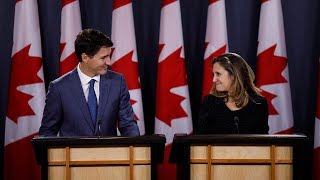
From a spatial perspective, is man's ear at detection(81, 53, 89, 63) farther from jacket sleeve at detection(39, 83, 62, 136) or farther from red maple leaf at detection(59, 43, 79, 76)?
red maple leaf at detection(59, 43, 79, 76)

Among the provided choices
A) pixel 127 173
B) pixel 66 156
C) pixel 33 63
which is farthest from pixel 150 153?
Answer: pixel 33 63

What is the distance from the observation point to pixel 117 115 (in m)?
3.16

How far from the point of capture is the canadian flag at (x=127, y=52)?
3908 mm

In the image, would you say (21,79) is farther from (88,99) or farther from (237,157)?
(237,157)

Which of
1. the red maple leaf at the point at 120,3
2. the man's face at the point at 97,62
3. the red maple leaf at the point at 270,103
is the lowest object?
the red maple leaf at the point at 270,103

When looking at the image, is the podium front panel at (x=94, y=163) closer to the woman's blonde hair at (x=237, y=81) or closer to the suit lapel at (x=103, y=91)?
the suit lapel at (x=103, y=91)

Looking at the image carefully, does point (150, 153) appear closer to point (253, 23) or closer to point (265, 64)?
point (265, 64)

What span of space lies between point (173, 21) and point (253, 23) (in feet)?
2.29

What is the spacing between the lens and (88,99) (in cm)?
306

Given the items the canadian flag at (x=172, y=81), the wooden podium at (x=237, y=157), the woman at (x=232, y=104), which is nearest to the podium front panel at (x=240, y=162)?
the wooden podium at (x=237, y=157)

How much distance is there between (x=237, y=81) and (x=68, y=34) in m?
1.44

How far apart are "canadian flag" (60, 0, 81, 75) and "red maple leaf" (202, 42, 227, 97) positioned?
0.93 m

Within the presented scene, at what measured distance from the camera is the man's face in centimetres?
307

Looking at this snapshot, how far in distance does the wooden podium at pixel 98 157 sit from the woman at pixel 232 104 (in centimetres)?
73
